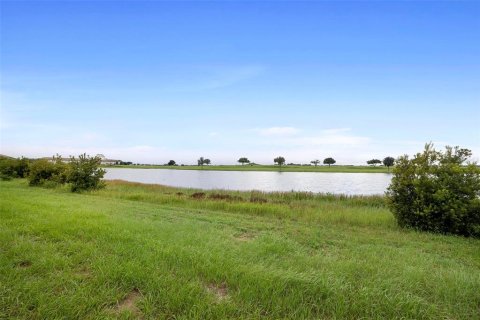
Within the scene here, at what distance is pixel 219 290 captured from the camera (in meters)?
3.72

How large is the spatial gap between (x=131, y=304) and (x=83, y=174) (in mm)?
21062

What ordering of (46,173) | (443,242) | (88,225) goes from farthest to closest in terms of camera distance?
(46,173) < (443,242) < (88,225)

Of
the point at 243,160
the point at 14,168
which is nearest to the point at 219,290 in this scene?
the point at 14,168

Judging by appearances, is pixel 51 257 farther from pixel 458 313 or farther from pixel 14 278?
pixel 458 313

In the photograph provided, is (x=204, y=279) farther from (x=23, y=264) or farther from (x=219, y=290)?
(x=23, y=264)

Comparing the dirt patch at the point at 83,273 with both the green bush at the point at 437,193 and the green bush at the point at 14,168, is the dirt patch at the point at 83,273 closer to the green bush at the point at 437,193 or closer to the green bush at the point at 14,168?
the green bush at the point at 437,193

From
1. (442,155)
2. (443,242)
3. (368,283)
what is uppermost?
(442,155)

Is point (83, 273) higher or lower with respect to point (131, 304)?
higher

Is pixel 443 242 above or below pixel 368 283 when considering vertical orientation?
below

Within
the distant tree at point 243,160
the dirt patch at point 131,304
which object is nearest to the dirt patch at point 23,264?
the dirt patch at point 131,304

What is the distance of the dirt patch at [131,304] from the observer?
10.5ft

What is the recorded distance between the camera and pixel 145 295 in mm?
3504

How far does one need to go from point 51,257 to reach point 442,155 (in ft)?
41.9

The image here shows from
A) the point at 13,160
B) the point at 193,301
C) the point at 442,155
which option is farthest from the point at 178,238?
the point at 13,160
